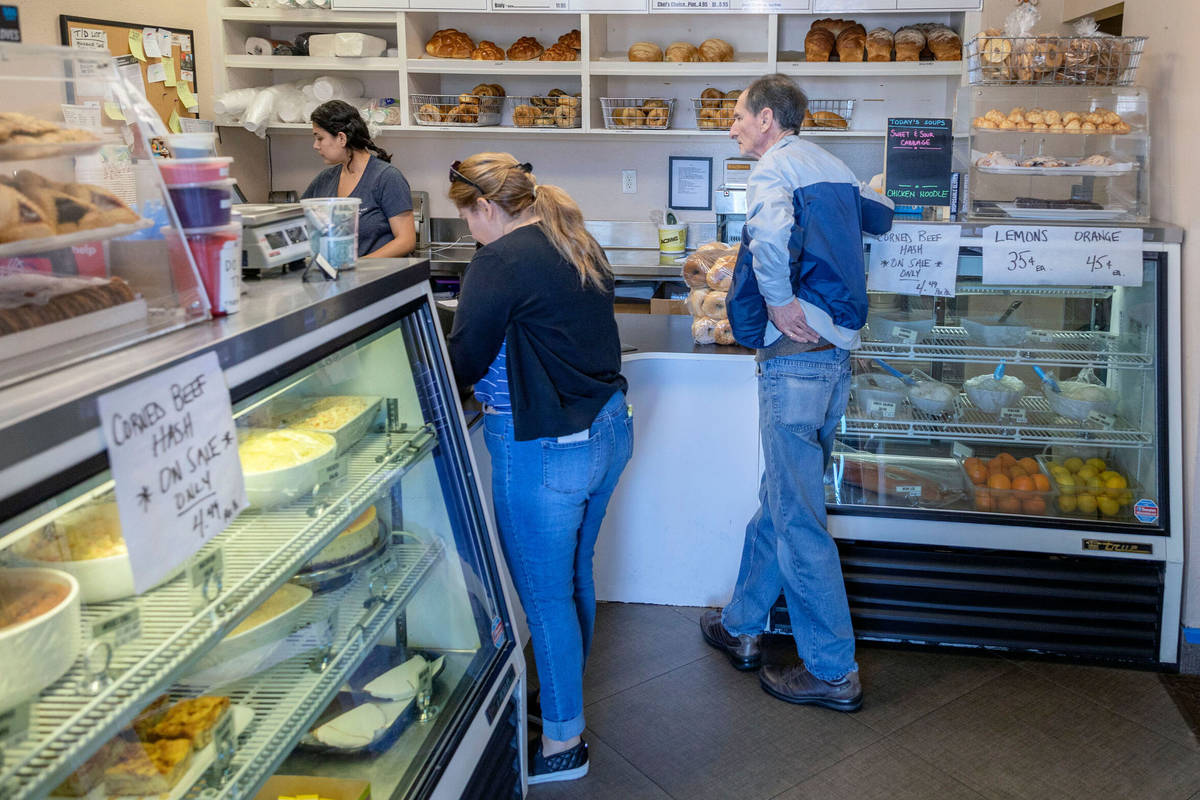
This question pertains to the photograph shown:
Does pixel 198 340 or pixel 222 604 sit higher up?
pixel 198 340

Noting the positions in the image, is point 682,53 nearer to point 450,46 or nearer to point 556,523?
point 450,46

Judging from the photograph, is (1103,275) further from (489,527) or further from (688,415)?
(489,527)

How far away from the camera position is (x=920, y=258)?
316 centimetres

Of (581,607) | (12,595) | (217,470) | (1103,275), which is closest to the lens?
(12,595)

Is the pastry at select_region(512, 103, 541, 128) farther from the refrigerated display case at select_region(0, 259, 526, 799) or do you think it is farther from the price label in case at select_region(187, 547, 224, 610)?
the price label in case at select_region(187, 547, 224, 610)

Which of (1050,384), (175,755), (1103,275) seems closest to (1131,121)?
(1103,275)

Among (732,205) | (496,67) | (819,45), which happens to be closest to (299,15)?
(496,67)

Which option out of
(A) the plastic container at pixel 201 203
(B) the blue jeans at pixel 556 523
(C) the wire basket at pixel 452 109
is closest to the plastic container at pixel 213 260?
(A) the plastic container at pixel 201 203

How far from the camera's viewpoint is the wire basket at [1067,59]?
3.10 m

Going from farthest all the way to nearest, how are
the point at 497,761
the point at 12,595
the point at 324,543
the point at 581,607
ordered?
the point at 581,607 → the point at 497,761 → the point at 324,543 → the point at 12,595

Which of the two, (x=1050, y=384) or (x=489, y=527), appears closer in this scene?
(x=489, y=527)

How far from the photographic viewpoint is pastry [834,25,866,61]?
4852 mm

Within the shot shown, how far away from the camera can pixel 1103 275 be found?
10.1 ft

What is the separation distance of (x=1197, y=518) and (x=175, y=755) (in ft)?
9.58
